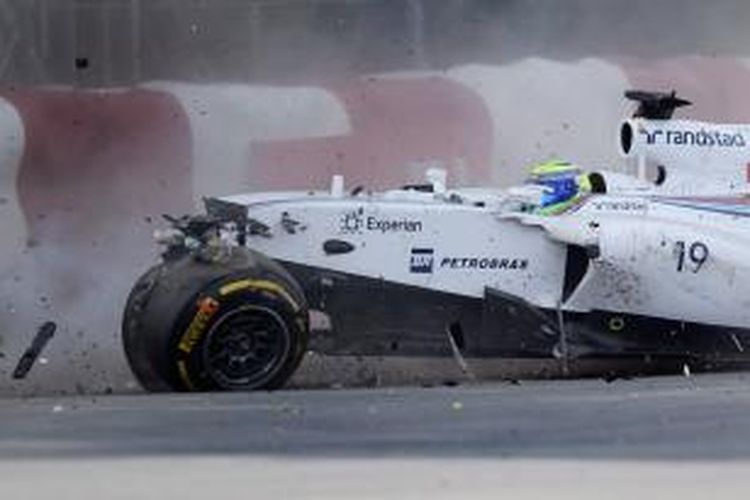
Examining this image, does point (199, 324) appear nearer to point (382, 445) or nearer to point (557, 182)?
point (382, 445)

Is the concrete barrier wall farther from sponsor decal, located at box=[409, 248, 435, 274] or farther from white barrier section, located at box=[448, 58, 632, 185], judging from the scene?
sponsor decal, located at box=[409, 248, 435, 274]

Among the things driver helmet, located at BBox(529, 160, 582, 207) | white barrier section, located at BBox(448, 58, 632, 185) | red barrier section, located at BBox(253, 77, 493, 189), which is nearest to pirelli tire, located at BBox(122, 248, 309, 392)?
driver helmet, located at BBox(529, 160, 582, 207)

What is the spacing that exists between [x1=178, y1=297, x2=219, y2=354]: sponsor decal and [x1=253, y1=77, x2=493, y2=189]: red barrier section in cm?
270

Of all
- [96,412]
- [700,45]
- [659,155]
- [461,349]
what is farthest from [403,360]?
[700,45]

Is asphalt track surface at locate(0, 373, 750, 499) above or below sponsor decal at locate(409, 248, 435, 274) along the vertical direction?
below

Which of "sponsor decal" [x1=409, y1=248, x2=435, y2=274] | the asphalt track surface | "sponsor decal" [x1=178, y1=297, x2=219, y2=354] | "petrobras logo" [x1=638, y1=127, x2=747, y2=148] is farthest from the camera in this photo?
"petrobras logo" [x1=638, y1=127, x2=747, y2=148]

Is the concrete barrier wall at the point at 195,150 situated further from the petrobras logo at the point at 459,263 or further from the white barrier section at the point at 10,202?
the petrobras logo at the point at 459,263

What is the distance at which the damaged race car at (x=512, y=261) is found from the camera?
7785mm

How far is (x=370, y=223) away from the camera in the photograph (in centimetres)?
789

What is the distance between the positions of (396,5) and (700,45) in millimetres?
2193

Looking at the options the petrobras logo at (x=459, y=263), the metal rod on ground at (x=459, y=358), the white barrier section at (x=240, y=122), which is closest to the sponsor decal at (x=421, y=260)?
the petrobras logo at (x=459, y=263)

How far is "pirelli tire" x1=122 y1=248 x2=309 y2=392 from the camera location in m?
7.16

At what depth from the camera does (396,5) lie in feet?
32.8

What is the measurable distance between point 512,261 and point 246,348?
62.6 inches
